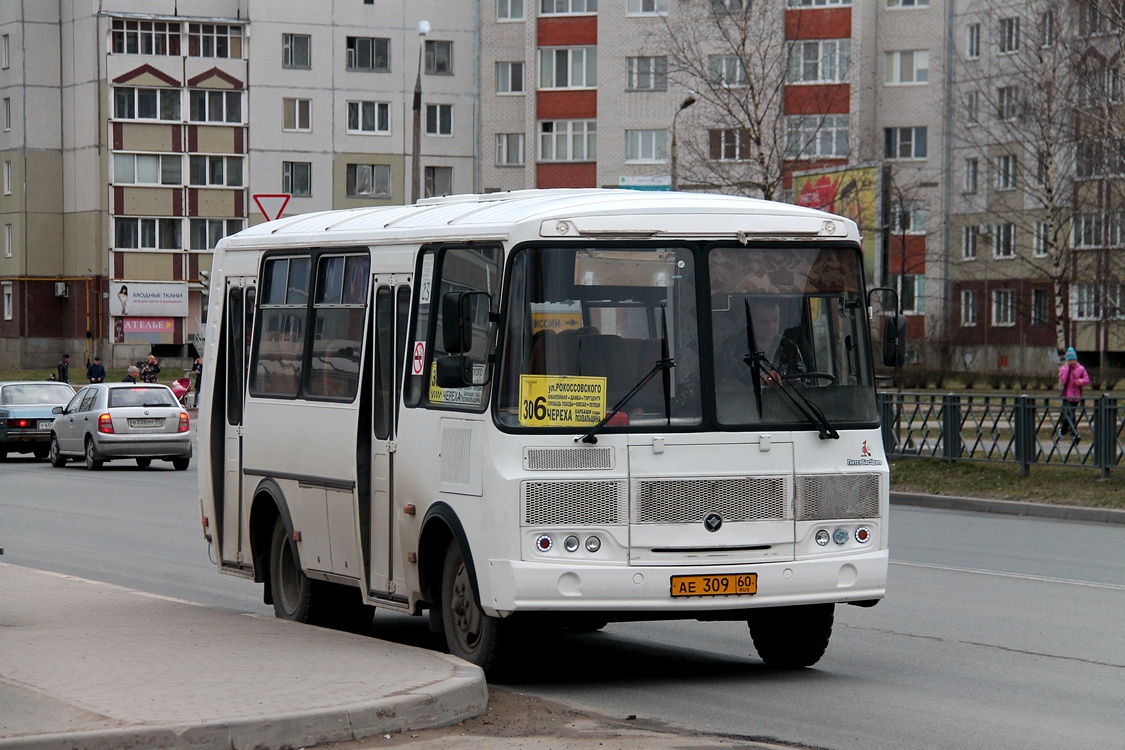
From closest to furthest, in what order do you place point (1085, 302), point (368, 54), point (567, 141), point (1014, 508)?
point (1014, 508) < point (1085, 302) < point (567, 141) < point (368, 54)

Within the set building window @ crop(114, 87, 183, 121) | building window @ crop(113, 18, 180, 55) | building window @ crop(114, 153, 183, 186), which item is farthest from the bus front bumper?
building window @ crop(114, 153, 183, 186)

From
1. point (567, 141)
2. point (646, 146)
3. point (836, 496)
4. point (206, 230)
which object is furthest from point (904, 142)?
point (836, 496)

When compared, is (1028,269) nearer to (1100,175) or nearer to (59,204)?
(1100,175)

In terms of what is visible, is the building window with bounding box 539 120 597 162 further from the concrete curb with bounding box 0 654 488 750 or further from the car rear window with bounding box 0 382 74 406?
the concrete curb with bounding box 0 654 488 750

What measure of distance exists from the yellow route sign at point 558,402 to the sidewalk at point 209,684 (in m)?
1.34

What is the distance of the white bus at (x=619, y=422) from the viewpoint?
948 cm

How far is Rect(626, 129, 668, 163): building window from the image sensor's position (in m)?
78.8

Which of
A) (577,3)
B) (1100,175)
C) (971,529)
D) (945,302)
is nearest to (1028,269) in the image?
(945,302)

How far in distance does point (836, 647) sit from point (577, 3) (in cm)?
7160

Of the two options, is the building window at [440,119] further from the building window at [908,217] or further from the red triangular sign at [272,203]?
the red triangular sign at [272,203]

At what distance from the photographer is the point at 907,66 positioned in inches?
3110

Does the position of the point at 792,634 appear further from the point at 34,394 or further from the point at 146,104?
the point at 146,104

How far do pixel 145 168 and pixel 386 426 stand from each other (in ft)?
251

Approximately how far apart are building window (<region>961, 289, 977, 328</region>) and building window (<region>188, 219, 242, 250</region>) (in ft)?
110
